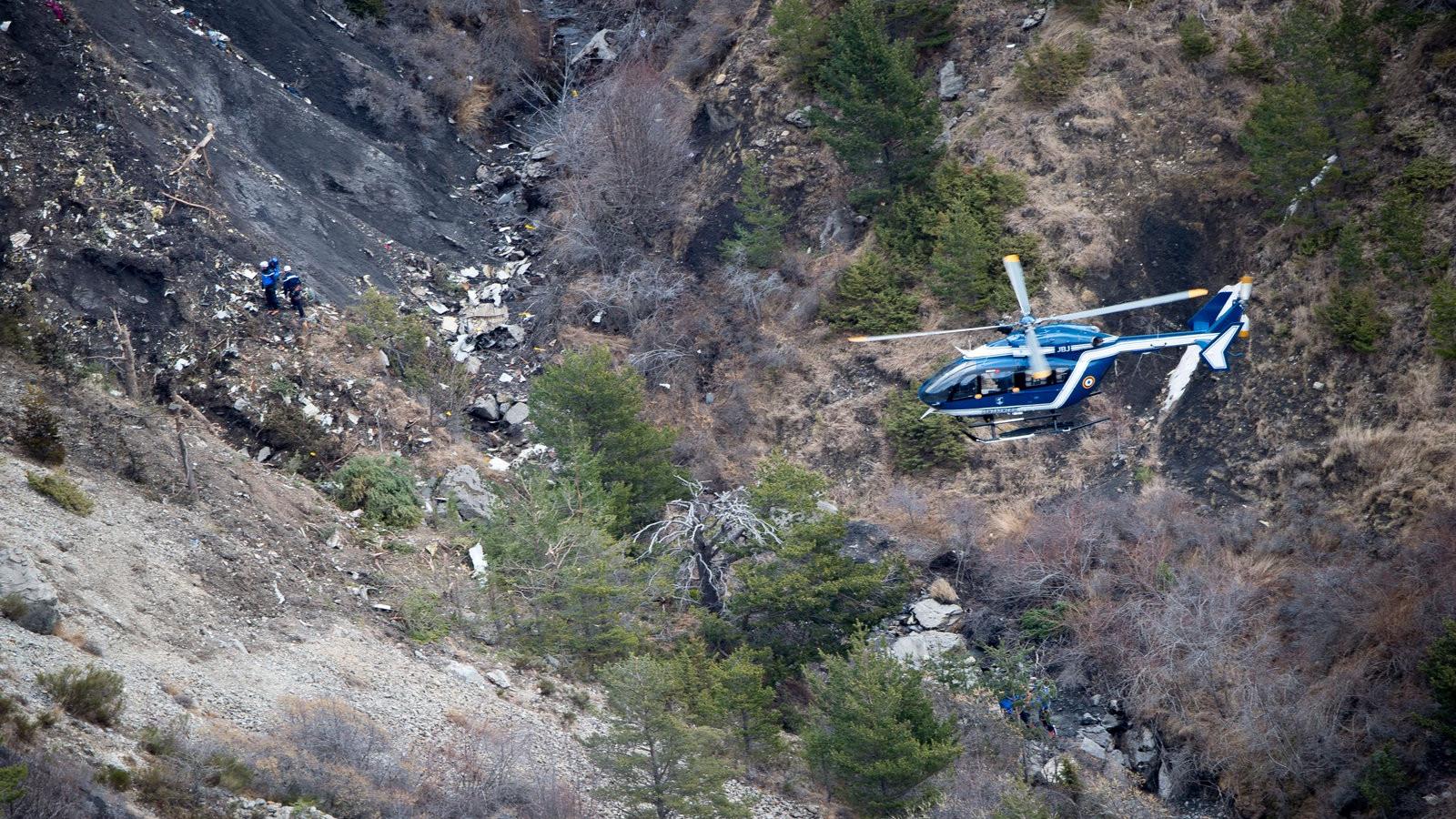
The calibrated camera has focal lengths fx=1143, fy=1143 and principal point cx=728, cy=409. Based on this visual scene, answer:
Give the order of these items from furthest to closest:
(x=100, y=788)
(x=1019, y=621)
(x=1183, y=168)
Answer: (x=1183, y=168) → (x=1019, y=621) → (x=100, y=788)

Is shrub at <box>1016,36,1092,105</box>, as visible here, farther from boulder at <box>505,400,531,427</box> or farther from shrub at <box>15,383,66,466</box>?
shrub at <box>15,383,66,466</box>

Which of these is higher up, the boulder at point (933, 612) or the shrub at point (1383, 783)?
the boulder at point (933, 612)

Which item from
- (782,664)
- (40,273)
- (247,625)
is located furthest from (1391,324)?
(40,273)

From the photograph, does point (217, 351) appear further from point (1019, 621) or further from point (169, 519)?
point (1019, 621)

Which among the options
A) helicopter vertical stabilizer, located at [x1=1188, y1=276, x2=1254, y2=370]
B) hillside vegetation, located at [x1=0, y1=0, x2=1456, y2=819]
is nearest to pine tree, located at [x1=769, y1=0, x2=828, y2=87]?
hillside vegetation, located at [x1=0, y1=0, x2=1456, y2=819]

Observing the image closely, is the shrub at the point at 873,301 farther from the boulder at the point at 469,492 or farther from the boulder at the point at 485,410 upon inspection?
the boulder at the point at 469,492

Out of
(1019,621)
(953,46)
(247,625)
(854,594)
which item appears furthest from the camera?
(953,46)

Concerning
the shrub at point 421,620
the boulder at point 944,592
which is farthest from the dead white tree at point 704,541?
the shrub at point 421,620
